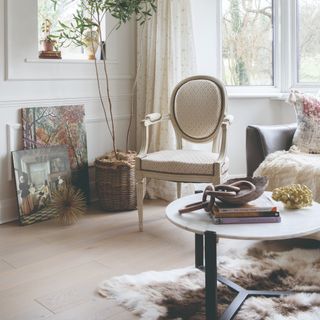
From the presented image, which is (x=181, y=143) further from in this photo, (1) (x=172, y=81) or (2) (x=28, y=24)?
(2) (x=28, y=24)

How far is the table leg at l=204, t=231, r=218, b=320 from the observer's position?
155cm

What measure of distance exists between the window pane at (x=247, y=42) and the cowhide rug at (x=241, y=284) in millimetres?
2043

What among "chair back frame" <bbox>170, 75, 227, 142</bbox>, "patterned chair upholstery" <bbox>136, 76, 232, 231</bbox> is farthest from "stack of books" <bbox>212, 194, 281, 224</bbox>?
"chair back frame" <bbox>170, 75, 227, 142</bbox>

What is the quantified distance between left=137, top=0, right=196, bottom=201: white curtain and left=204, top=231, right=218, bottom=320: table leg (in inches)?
78.7

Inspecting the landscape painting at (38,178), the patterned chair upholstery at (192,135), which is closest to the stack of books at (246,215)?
the patterned chair upholstery at (192,135)

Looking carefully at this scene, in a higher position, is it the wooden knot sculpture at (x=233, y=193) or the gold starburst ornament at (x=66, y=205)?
the wooden knot sculpture at (x=233, y=193)

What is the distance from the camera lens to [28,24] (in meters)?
3.08

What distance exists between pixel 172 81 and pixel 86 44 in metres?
0.74

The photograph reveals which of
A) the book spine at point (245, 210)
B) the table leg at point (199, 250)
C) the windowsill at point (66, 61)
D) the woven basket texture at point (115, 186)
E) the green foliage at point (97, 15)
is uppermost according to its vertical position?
the green foliage at point (97, 15)

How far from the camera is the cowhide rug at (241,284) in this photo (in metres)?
1.75

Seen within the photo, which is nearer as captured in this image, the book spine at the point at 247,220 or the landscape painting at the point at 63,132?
the book spine at the point at 247,220

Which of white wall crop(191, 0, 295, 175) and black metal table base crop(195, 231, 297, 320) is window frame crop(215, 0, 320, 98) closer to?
white wall crop(191, 0, 295, 175)

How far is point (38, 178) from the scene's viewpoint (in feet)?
10.4

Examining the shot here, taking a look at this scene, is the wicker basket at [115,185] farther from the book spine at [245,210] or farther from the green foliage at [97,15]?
the book spine at [245,210]
